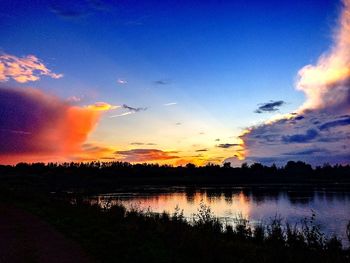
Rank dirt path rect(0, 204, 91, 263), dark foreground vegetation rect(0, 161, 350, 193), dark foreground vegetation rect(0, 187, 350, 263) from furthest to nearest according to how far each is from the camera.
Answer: dark foreground vegetation rect(0, 161, 350, 193), dark foreground vegetation rect(0, 187, 350, 263), dirt path rect(0, 204, 91, 263)

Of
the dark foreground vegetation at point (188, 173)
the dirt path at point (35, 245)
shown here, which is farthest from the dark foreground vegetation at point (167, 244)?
the dark foreground vegetation at point (188, 173)

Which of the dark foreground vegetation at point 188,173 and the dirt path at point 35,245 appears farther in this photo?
the dark foreground vegetation at point 188,173

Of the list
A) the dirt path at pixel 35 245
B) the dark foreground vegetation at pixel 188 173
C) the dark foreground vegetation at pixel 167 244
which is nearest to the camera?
the dirt path at pixel 35 245

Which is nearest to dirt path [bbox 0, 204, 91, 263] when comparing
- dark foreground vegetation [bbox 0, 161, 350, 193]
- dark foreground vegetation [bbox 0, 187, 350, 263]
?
dark foreground vegetation [bbox 0, 187, 350, 263]

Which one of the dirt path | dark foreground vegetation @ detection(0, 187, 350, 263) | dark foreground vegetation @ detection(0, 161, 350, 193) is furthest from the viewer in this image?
dark foreground vegetation @ detection(0, 161, 350, 193)

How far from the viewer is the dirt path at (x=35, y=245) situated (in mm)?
10719

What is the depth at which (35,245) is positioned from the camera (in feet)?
41.7

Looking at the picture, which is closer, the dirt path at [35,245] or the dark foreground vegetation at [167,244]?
the dirt path at [35,245]

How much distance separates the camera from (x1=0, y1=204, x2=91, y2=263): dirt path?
10.7 meters

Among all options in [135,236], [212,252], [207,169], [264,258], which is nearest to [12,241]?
[135,236]

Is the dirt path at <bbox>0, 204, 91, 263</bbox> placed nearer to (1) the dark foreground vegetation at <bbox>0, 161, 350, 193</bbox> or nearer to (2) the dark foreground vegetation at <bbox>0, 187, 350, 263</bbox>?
(2) the dark foreground vegetation at <bbox>0, 187, 350, 263</bbox>

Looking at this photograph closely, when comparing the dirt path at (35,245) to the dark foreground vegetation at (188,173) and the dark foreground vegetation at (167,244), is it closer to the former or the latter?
the dark foreground vegetation at (167,244)

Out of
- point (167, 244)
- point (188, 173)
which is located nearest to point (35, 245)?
point (167, 244)

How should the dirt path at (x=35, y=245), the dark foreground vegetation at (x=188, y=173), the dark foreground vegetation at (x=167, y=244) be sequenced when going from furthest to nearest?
the dark foreground vegetation at (x=188, y=173), the dark foreground vegetation at (x=167, y=244), the dirt path at (x=35, y=245)
